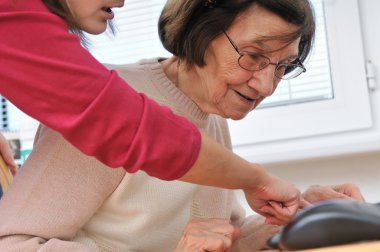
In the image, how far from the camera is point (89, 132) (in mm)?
653

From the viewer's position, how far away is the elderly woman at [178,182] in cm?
91

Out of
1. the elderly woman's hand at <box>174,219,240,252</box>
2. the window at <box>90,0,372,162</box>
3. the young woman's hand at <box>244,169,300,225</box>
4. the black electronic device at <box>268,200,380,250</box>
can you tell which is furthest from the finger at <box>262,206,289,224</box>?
the window at <box>90,0,372,162</box>

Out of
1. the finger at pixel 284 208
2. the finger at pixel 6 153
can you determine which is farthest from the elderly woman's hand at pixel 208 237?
the finger at pixel 6 153

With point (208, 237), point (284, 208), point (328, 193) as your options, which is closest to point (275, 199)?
point (284, 208)

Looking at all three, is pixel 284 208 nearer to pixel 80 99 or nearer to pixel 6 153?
pixel 80 99

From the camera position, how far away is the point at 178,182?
43.9 inches

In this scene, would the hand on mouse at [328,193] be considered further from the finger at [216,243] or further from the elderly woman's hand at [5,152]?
the elderly woman's hand at [5,152]

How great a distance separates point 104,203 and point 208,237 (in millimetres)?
251

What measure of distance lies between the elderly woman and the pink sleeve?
0.21 metres

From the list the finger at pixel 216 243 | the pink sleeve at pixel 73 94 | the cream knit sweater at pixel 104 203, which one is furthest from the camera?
the cream knit sweater at pixel 104 203

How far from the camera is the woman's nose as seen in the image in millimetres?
1107

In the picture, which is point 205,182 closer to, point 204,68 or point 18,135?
point 204,68

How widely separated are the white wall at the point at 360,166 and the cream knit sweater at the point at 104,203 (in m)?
0.57

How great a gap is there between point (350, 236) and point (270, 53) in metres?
0.67
